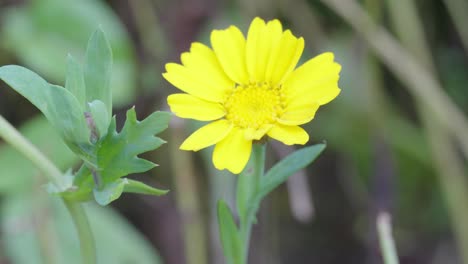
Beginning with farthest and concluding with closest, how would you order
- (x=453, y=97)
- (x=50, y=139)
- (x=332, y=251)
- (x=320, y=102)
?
(x=332, y=251), (x=453, y=97), (x=50, y=139), (x=320, y=102)

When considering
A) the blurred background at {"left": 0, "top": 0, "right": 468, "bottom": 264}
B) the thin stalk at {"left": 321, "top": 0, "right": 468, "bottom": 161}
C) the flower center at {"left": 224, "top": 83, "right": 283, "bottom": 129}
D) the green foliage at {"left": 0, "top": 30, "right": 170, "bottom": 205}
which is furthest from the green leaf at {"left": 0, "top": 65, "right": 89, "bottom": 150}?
the thin stalk at {"left": 321, "top": 0, "right": 468, "bottom": 161}

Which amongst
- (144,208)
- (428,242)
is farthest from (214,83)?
(428,242)

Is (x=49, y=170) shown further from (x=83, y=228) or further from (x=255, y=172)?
(x=255, y=172)

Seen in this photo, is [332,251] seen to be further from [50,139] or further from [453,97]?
[50,139]

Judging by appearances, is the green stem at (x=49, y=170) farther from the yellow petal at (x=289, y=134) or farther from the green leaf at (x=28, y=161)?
the green leaf at (x=28, y=161)

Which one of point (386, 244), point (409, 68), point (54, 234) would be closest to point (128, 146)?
point (386, 244)

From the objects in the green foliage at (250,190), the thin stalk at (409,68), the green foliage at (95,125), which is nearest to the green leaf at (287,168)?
the green foliage at (250,190)

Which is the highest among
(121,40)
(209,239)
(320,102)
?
(121,40)
